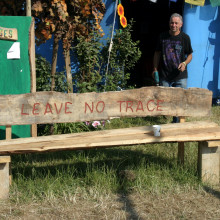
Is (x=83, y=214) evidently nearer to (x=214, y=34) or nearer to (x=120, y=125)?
(x=120, y=125)

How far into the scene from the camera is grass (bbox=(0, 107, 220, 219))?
322 cm

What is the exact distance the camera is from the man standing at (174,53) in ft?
15.9

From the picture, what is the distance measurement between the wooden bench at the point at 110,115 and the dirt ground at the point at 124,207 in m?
0.29

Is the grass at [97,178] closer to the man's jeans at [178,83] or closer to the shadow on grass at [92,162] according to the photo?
the shadow on grass at [92,162]

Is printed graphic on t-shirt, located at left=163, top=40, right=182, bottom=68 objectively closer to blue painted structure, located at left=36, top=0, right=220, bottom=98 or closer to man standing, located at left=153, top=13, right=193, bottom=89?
man standing, located at left=153, top=13, right=193, bottom=89

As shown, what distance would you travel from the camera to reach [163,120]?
6105mm

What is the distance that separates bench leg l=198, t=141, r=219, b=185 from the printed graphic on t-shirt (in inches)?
70.6

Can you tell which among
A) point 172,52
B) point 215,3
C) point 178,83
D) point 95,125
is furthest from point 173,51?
point 215,3

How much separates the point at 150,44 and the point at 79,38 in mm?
3673

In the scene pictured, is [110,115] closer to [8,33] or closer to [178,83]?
[8,33]

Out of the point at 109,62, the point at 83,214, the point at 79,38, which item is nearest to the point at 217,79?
the point at 109,62

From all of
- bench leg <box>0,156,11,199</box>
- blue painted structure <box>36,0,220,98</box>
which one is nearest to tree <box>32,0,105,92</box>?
blue painted structure <box>36,0,220,98</box>

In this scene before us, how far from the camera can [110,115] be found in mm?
3494

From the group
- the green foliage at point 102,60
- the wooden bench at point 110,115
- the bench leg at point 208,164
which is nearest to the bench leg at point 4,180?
the wooden bench at point 110,115
